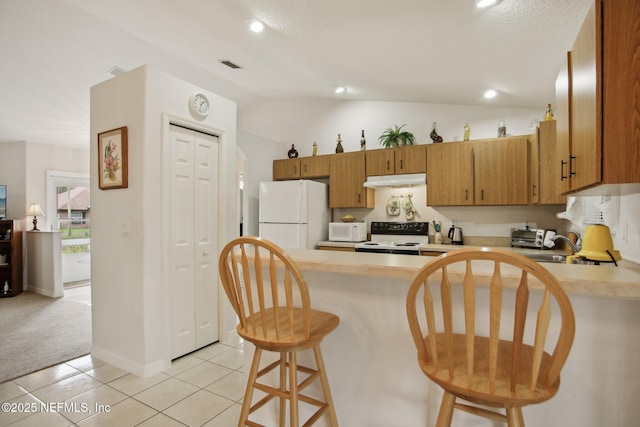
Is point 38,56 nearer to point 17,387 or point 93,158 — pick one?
point 93,158

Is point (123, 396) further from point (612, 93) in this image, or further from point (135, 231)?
point (612, 93)

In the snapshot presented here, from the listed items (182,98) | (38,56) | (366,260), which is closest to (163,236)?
(182,98)

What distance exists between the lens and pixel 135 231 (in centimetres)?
244

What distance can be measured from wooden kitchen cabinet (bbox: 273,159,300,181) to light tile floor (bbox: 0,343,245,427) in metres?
2.96

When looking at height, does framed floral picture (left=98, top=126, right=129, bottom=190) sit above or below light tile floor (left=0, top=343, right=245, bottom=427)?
above

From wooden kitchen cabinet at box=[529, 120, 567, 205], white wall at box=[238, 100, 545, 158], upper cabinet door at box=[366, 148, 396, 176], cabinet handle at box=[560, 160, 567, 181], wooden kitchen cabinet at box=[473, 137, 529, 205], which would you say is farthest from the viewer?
upper cabinet door at box=[366, 148, 396, 176]

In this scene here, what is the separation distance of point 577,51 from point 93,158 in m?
3.38

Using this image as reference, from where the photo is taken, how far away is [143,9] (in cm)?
281

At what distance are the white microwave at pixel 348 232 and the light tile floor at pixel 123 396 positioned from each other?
7.34ft

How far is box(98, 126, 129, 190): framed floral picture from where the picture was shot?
98.1 inches

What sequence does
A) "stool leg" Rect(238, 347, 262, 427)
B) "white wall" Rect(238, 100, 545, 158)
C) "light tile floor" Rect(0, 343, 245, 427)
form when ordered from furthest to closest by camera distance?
"white wall" Rect(238, 100, 545, 158)
"light tile floor" Rect(0, 343, 245, 427)
"stool leg" Rect(238, 347, 262, 427)

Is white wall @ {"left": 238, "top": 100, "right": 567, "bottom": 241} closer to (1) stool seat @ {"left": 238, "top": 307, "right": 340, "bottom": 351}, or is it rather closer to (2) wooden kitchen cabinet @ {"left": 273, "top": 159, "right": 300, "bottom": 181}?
(2) wooden kitchen cabinet @ {"left": 273, "top": 159, "right": 300, "bottom": 181}

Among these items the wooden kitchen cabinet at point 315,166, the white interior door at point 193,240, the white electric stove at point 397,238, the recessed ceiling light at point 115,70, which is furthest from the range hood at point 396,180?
the recessed ceiling light at point 115,70

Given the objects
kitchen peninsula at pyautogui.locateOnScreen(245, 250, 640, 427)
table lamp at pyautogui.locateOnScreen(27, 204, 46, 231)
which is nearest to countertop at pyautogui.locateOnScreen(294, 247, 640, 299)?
kitchen peninsula at pyautogui.locateOnScreen(245, 250, 640, 427)
